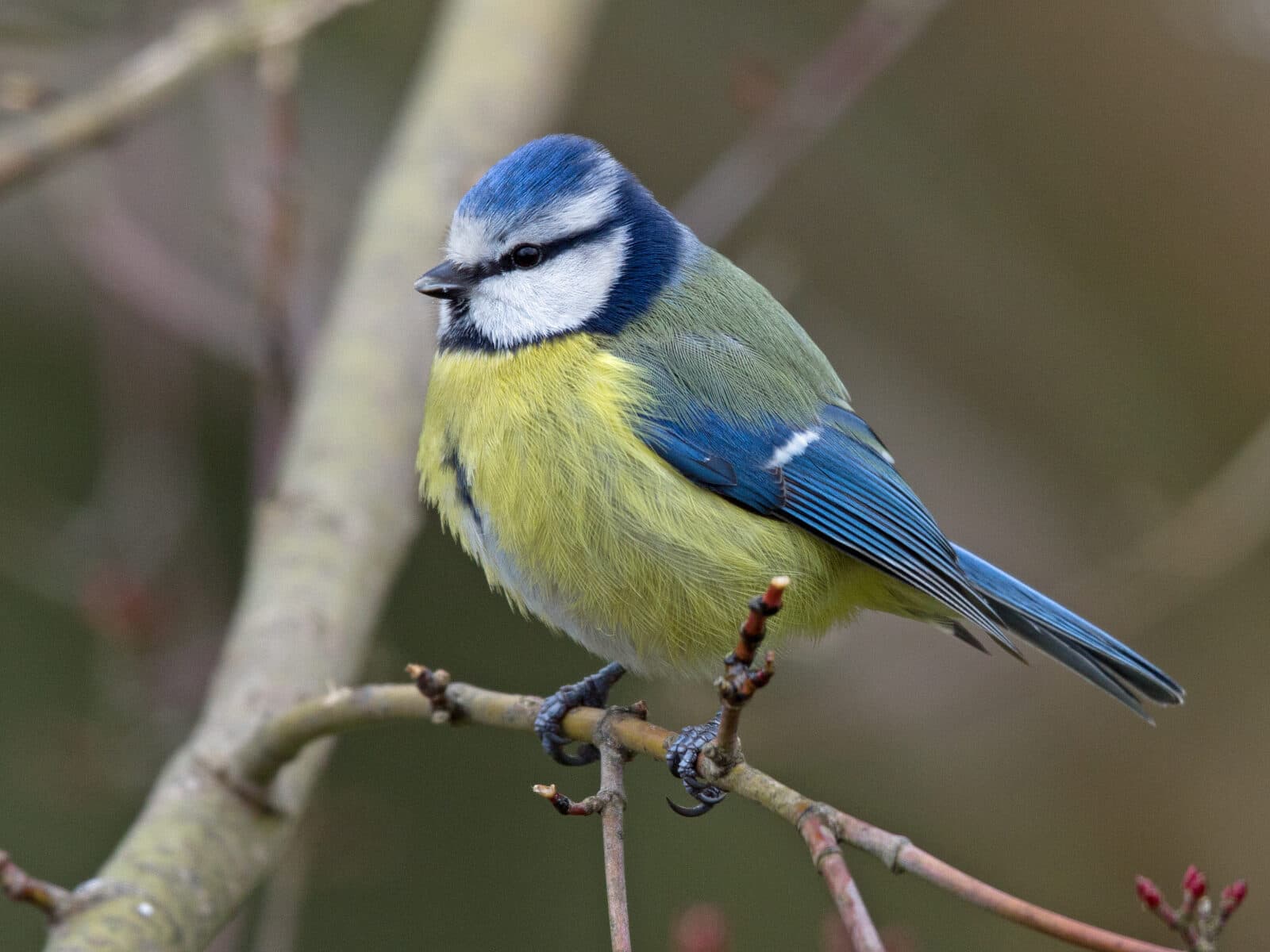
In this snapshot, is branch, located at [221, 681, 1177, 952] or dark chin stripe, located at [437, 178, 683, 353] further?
dark chin stripe, located at [437, 178, 683, 353]

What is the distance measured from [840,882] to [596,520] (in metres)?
0.80

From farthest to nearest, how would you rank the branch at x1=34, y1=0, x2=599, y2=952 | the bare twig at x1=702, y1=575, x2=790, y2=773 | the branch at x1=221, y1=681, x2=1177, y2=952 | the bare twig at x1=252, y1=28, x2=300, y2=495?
the bare twig at x1=252, y1=28, x2=300, y2=495 < the branch at x1=34, y1=0, x2=599, y2=952 < the bare twig at x1=702, y1=575, x2=790, y2=773 < the branch at x1=221, y1=681, x2=1177, y2=952

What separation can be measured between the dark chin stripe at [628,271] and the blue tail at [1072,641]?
648 millimetres

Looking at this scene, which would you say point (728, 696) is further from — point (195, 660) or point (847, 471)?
point (195, 660)

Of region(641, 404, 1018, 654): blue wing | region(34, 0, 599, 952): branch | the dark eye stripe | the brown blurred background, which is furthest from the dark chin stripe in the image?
the brown blurred background

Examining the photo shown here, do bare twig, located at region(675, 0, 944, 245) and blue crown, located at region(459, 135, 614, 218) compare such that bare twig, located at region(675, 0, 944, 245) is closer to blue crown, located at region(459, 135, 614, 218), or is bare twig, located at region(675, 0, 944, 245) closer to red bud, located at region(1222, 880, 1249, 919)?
blue crown, located at region(459, 135, 614, 218)

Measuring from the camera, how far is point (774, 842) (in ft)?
13.0

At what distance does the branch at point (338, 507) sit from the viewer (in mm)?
Result: 1858

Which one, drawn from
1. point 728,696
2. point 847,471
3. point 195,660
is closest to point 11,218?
point 195,660

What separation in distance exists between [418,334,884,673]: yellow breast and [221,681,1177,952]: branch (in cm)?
18

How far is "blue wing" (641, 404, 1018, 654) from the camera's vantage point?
6.48 feet

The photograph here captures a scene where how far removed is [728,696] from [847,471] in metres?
0.94

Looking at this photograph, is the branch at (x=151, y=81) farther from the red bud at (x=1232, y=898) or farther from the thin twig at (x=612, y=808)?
the red bud at (x=1232, y=898)

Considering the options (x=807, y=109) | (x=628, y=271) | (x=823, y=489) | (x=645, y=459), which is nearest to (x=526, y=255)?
(x=628, y=271)
